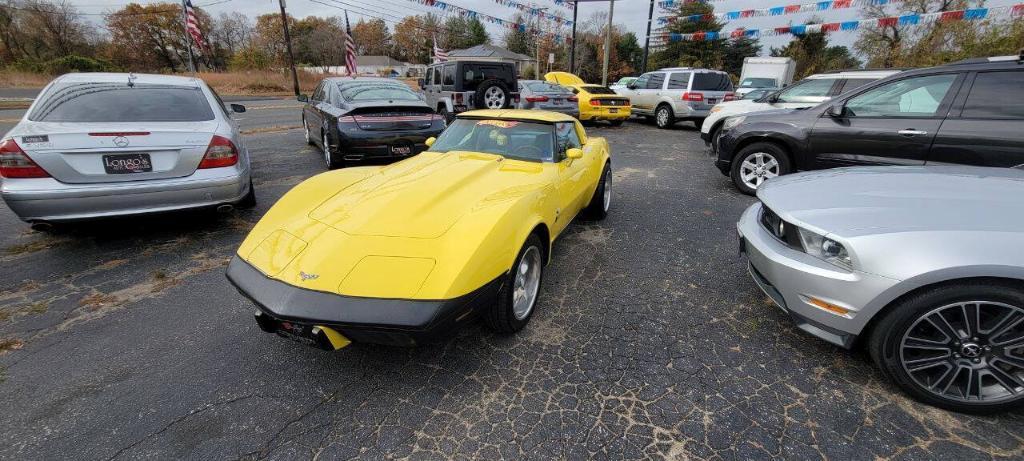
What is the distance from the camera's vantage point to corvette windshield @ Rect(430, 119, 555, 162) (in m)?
3.55

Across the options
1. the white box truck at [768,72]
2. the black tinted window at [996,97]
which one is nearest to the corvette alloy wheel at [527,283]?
the black tinted window at [996,97]

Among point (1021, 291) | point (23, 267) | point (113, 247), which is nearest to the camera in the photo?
point (1021, 291)

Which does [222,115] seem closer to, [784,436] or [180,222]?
[180,222]

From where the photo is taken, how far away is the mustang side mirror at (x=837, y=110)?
5.00 m

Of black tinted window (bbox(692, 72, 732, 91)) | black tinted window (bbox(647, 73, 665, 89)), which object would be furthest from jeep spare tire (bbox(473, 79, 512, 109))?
black tinted window (bbox(692, 72, 732, 91))

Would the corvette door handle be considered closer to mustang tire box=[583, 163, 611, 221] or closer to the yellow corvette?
mustang tire box=[583, 163, 611, 221]

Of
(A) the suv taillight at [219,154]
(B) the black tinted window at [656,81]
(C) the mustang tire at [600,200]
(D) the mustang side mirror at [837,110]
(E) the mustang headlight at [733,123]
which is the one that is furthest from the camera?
(B) the black tinted window at [656,81]

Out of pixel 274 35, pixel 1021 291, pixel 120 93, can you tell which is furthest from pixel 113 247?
pixel 274 35

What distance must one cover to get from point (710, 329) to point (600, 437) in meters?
1.25

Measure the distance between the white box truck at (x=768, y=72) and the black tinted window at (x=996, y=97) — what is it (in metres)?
13.8

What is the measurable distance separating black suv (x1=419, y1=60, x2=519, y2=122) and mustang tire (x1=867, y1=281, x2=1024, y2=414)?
34.3 ft

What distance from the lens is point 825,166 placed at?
17.2ft

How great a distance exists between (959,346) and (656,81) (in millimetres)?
12578

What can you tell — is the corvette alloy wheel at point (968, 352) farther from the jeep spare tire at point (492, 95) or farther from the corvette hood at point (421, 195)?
the jeep spare tire at point (492, 95)
